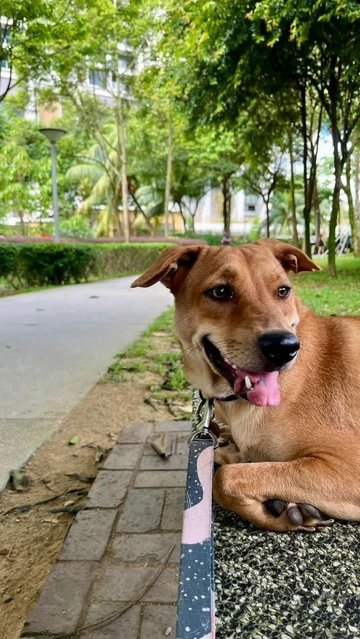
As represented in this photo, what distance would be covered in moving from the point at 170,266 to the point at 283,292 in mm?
570

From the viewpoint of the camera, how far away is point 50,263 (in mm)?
15805

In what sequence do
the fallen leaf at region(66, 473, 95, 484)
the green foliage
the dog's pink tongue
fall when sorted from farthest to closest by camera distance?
the green foliage, the fallen leaf at region(66, 473, 95, 484), the dog's pink tongue

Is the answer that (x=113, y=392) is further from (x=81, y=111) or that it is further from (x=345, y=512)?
(x=81, y=111)

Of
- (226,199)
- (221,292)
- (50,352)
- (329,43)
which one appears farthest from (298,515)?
(226,199)

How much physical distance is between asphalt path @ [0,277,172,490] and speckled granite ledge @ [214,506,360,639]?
7.17 ft

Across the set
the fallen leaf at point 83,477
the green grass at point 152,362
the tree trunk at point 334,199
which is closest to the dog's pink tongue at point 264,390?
the fallen leaf at point 83,477

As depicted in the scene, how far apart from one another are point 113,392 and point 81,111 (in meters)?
23.4

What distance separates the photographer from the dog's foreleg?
1749 millimetres

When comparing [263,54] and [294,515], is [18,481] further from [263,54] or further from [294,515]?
[263,54]

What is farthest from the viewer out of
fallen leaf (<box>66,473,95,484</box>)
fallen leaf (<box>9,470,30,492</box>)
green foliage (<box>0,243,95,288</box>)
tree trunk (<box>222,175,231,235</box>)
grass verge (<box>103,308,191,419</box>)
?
tree trunk (<box>222,175,231,235</box>)

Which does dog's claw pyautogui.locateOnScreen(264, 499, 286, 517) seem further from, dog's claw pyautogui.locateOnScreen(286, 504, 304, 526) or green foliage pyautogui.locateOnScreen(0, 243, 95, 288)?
green foliage pyautogui.locateOnScreen(0, 243, 95, 288)

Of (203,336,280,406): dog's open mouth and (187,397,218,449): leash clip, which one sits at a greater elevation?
(203,336,280,406): dog's open mouth

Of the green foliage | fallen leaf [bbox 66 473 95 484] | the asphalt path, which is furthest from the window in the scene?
fallen leaf [bbox 66 473 95 484]

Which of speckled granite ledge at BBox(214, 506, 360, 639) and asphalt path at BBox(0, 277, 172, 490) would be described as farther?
asphalt path at BBox(0, 277, 172, 490)
